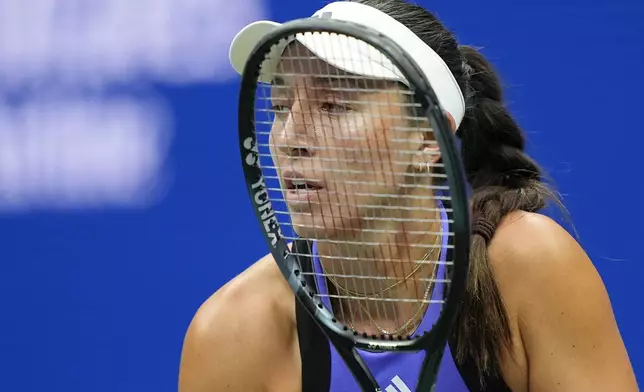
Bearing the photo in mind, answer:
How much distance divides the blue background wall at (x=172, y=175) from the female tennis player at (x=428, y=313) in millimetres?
503

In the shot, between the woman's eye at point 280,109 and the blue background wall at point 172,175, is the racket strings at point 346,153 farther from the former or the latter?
the blue background wall at point 172,175

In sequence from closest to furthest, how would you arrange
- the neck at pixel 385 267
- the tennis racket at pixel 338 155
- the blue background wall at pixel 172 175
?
the tennis racket at pixel 338 155 → the neck at pixel 385 267 → the blue background wall at pixel 172 175

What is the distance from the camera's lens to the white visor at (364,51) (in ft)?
2.93

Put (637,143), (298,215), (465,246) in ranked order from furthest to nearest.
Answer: (637,143)
(298,215)
(465,246)

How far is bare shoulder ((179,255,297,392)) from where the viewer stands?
1.07 metres

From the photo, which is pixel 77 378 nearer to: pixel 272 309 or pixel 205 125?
pixel 205 125

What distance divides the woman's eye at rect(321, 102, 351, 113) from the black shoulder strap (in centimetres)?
19

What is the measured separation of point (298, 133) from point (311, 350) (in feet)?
0.90

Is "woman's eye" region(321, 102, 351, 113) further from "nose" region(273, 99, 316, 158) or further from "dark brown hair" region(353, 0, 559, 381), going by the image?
"dark brown hair" region(353, 0, 559, 381)

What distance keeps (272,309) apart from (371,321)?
0.37ft

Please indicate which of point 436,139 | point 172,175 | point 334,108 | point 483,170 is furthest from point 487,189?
point 172,175

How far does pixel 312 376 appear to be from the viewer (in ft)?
3.46

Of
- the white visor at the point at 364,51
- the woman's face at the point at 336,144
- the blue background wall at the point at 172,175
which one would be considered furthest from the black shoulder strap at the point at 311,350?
the blue background wall at the point at 172,175

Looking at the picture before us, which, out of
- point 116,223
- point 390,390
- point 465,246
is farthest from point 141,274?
point 465,246
